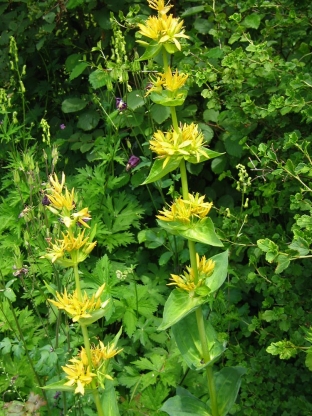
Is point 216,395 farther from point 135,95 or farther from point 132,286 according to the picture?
point 135,95

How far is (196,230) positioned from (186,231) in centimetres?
3

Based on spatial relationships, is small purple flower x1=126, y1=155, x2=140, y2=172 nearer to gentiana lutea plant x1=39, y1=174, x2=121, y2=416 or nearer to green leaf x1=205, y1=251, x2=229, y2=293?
green leaf x1=205, y1=251, x2=229, y2=293

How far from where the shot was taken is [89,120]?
3332 millimetres

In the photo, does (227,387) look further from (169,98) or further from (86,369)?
(169,98)

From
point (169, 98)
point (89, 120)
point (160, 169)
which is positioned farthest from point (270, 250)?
point (89, 120)

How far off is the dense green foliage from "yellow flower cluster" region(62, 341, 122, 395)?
41 centimetres

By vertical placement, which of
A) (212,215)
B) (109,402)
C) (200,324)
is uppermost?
(200,324)

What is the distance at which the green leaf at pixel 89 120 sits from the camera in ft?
10.9

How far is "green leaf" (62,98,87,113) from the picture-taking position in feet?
11.0

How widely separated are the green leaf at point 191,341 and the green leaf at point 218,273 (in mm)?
164

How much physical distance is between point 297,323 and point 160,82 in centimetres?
107

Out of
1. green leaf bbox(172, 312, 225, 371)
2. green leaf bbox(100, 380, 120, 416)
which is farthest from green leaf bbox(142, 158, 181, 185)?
green leaf bbox(100, 380, 120, 416)

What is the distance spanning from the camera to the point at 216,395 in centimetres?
190

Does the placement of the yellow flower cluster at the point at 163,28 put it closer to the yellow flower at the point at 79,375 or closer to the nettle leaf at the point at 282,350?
the yellow flower at the point at 79,375
